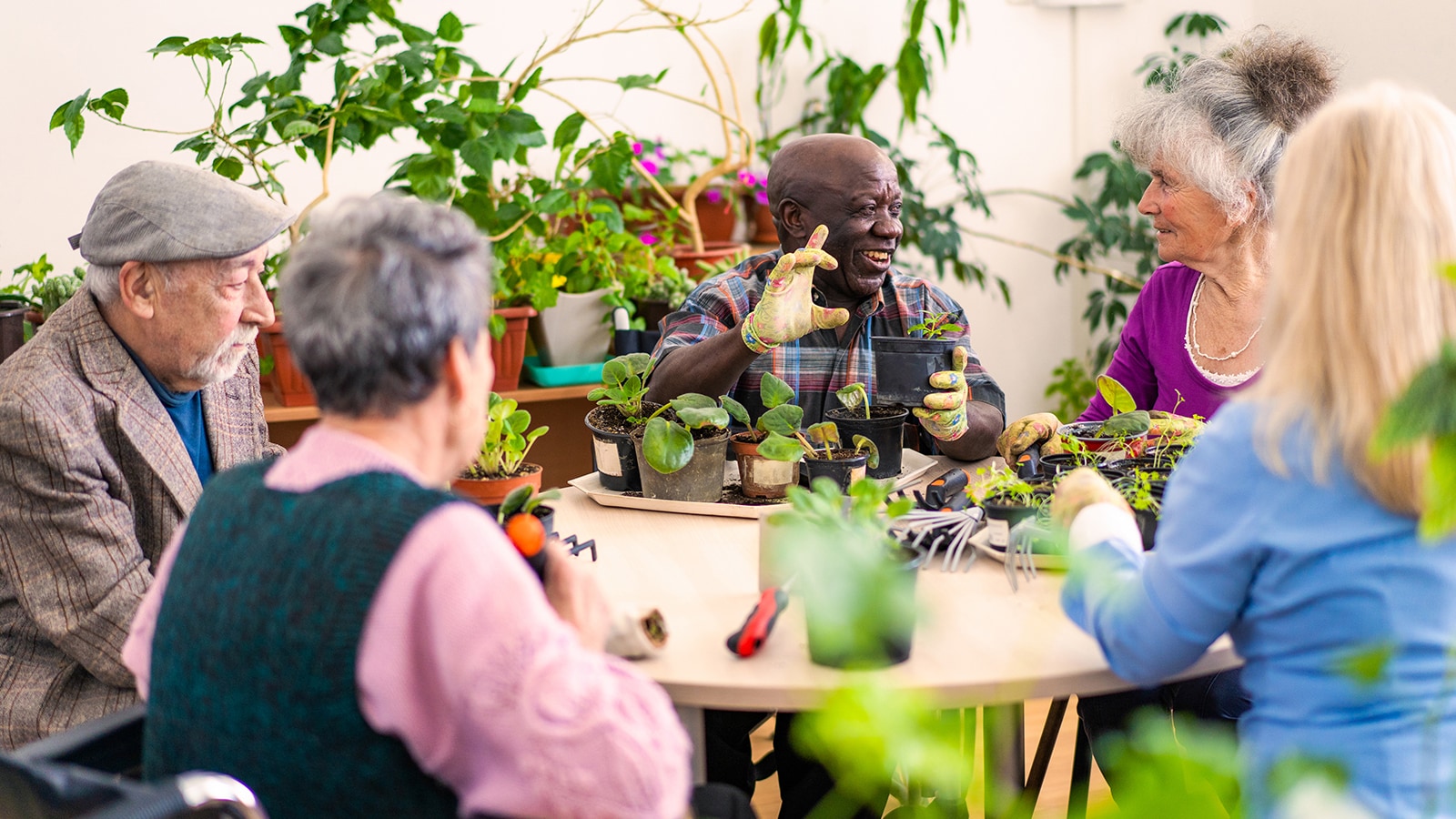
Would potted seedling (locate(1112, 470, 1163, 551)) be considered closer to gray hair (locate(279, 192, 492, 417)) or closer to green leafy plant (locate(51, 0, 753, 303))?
gray hair (locate(279, 192, 492, 417))

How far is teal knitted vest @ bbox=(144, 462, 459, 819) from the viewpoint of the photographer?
0.88 meters

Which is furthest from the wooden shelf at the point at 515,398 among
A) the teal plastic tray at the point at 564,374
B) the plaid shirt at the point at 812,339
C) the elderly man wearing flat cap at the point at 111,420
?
the elderly man wearing flat cap at the point at 111,420

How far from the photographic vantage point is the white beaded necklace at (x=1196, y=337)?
2.22 m

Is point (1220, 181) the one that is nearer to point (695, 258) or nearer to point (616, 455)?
point (616, 455)

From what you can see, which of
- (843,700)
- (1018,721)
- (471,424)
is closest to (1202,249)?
(1018,721)

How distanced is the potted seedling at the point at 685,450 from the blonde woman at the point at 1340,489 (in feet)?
2.36

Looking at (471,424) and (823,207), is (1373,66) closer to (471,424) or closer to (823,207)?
(823,207)

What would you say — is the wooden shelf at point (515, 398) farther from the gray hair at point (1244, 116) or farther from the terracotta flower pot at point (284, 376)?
the gray hair at point (1244, 116)

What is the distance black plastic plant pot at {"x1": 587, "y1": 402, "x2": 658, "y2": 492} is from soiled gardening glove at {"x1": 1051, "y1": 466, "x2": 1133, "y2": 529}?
25.8 inches

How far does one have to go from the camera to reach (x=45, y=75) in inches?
131

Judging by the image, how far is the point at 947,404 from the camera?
1.82 meters

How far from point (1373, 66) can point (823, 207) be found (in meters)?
2.42

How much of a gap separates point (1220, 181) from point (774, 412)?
100 cm

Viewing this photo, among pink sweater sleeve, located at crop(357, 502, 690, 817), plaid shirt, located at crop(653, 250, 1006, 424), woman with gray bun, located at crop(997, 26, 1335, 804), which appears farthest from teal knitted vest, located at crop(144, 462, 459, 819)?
woman with gray bun, located at crop(997, 26, 1335, 804)
